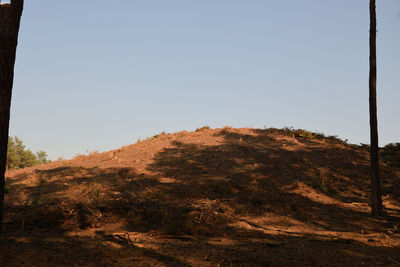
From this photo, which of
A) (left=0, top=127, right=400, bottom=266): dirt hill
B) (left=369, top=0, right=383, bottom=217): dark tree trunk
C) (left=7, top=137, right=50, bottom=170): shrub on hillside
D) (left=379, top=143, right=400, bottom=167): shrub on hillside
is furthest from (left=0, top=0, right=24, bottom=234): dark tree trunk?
(left=7, top=137, right=50, bottom=170): shrub on hillside

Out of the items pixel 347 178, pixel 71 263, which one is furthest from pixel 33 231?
pixel 347 178

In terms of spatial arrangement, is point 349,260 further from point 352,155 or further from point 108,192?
point 352,155

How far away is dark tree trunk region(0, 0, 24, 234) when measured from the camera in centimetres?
718

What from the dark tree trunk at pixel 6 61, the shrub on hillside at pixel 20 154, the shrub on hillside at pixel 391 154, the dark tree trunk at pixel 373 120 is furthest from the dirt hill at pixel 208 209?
the shrub on hillside at pixel 20 154

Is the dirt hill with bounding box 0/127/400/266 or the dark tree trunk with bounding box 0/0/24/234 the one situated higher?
the dark tree trunk with bounding box 0/0/24/234

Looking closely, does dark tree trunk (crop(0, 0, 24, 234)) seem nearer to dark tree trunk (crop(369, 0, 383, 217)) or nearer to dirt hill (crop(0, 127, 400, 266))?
dirt hill (crop(0, 127, 400, 266))

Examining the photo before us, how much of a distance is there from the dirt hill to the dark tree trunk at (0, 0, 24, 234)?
6.55 feet

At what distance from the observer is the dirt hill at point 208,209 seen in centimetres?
684

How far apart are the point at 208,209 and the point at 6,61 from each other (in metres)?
7.02

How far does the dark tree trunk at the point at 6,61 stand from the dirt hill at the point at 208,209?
200 cm

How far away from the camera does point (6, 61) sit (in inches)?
288

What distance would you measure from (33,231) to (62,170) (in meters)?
7.97

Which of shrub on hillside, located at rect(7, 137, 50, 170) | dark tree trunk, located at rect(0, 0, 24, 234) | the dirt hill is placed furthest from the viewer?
shrub on hillside, located at rect(7, 137, 50, 170)

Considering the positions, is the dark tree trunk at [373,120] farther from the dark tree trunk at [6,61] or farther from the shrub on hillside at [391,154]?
the dark tree trunk at [6,61]
